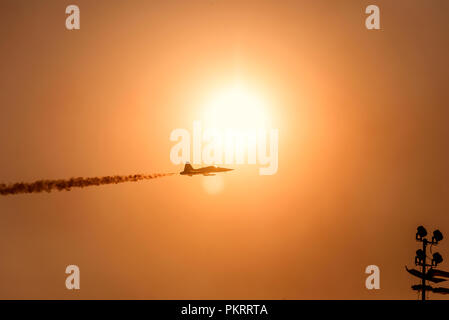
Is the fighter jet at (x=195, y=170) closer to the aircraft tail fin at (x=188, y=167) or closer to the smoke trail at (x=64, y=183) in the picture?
the aircraft tail fin at (x=188, y=167)

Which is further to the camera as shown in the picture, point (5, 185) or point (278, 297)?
point (278, 297)

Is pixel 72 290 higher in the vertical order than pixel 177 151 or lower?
lower

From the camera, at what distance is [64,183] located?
1984 cm

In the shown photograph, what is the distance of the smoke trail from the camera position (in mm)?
19562

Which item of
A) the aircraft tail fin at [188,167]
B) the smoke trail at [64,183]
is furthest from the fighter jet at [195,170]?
the smoke trail at [64,183]

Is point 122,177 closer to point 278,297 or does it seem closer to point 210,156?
point 210,156

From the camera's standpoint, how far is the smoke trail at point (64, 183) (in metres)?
19.6

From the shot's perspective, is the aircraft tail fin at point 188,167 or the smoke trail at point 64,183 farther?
the smoke trail at point 64,183

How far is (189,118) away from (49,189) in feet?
20.4

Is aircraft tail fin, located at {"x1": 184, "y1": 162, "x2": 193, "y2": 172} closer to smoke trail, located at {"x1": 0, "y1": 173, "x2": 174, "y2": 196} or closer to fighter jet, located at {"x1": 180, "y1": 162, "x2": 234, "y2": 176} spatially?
fighter jet, located at {"x1": 180, "y1": 162, "x2": 234, "y2": 176}

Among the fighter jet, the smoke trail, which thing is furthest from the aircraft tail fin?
the smoke trail

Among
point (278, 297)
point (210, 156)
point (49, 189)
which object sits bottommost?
point (278, 297)

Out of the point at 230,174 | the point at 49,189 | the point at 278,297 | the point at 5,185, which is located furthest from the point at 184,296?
the point at 5,185

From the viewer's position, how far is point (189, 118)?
1998 cm
